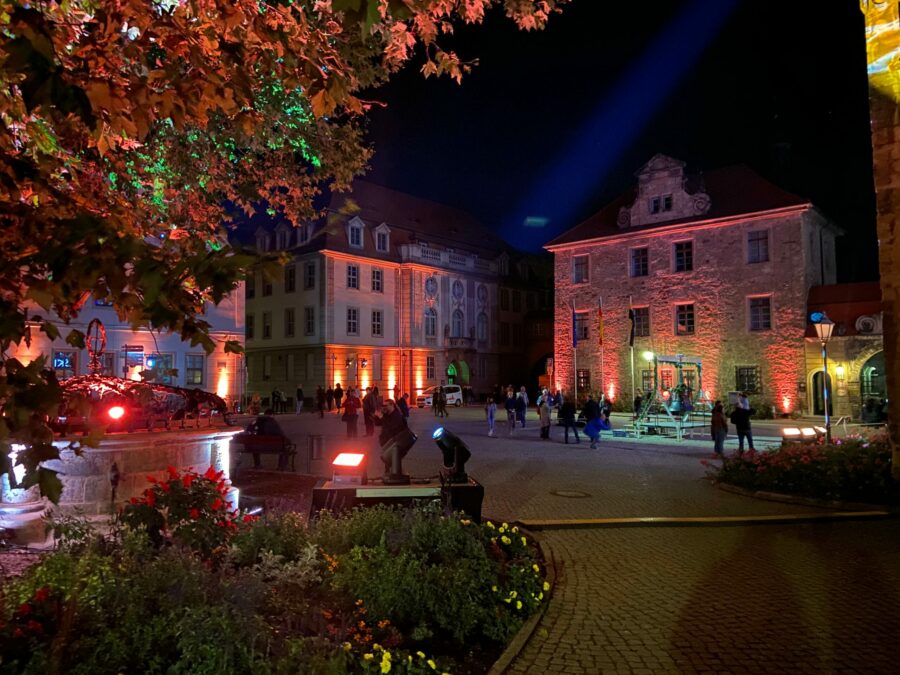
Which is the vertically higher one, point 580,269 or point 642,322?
point 580,269

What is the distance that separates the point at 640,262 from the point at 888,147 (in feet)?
101

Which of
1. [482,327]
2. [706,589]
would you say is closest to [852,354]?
[706,589]

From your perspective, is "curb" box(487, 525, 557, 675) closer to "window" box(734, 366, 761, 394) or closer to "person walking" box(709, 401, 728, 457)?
"person walking" box(709, 401, 728, 457)

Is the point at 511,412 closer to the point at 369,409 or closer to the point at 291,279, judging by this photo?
the point at 369,409

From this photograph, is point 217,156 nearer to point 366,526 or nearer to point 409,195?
point 366,526

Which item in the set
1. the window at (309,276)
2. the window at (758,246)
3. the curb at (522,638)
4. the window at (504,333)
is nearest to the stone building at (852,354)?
the window at (758,246)

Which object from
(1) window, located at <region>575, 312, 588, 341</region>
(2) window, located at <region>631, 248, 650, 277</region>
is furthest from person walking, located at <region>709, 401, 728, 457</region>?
(1) window, located at <region>575, 312, 588, 341</region>

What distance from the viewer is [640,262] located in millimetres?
39344

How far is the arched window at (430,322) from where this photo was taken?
168ft

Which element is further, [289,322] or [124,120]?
[289,322]

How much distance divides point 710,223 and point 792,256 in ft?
16.0

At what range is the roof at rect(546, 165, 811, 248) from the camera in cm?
3491

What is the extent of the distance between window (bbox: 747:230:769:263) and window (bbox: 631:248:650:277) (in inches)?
230

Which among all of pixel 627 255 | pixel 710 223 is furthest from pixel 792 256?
pixel 627 255
